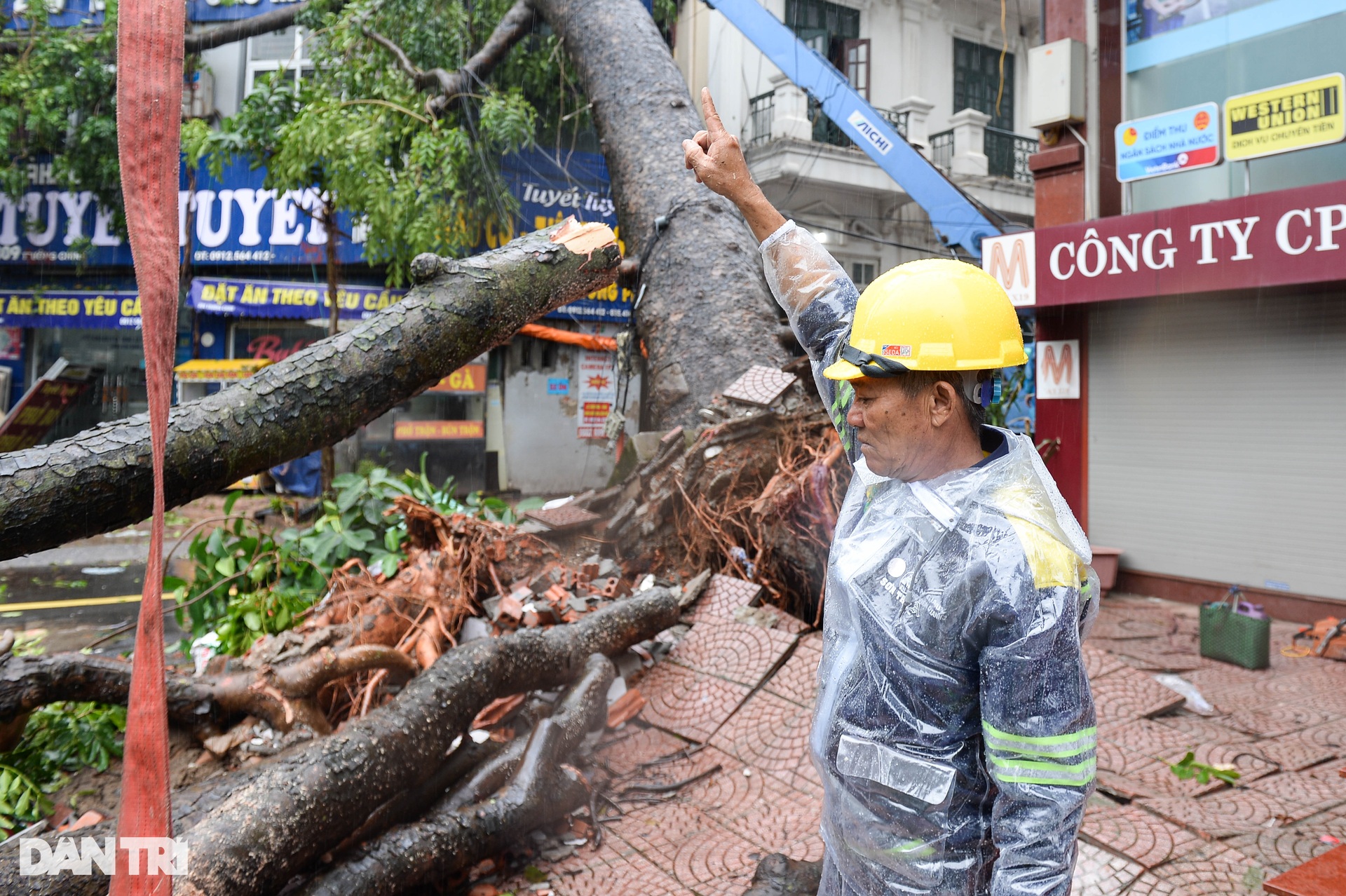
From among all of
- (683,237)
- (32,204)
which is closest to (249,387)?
(683,237)

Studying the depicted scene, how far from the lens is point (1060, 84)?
24.4 ft

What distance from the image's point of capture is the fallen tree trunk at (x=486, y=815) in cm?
246

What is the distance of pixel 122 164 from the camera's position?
4.24 feet

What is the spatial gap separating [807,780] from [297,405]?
217cm

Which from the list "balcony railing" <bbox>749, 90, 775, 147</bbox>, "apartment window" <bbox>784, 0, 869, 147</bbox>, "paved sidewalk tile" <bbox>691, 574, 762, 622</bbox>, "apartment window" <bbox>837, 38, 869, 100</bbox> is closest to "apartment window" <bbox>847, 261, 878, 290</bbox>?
"apartment window" <bbox>784, 0, 869, 147</bbox>

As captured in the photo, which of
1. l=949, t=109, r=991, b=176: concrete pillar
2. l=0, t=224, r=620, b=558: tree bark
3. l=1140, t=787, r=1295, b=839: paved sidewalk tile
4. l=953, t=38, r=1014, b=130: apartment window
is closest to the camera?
l=0, t=224, r=620, b=558: tree bark

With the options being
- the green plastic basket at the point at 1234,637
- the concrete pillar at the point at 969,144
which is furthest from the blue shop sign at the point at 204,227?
the green plastic basket at the point at 1234,637

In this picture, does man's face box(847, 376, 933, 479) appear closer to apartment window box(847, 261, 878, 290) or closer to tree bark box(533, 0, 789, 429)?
tree bark box(533, 0, 789, 429)

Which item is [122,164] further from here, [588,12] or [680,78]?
[588,12]

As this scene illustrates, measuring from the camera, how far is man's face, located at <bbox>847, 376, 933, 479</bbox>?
5.13 feet

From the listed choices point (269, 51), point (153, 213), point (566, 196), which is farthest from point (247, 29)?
point (153, 213)

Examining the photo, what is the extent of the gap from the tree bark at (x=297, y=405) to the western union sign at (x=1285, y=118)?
19.8 feet

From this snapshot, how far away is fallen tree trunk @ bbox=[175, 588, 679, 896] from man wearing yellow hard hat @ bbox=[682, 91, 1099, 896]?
4.81ft

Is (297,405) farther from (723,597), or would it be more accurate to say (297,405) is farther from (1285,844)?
(1285,844)
